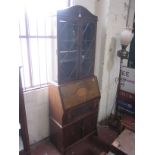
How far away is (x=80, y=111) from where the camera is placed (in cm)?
193

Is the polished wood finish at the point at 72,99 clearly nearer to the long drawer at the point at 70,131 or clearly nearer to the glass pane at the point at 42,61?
the long drawer at the point at 70,131

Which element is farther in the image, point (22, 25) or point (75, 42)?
point (75, 42)

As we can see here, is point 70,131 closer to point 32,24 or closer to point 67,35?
point 67,35

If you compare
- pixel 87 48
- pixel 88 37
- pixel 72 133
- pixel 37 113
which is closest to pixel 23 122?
pixel 37 113

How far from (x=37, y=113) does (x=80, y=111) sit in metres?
0.57

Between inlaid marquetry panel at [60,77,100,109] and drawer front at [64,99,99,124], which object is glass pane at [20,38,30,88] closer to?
inlaid marquetry panel at [60,77,100,109]

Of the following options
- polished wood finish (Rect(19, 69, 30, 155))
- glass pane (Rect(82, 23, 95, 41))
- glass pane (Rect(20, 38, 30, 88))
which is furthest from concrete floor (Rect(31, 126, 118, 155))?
glass pane (Rect(82, 23, 95, 41))

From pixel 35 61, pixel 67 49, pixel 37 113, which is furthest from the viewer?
pixel 37 113

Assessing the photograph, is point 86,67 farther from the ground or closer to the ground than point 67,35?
closer to the ground

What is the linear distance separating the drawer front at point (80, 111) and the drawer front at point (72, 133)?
11cm

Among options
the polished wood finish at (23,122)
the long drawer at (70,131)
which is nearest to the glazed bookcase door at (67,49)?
the polished wood finish at (23,122)

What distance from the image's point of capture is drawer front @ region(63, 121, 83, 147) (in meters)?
1.85

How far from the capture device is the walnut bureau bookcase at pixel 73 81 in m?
1.68
